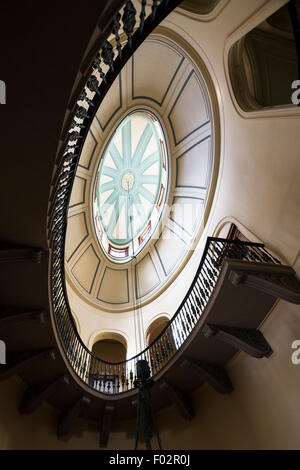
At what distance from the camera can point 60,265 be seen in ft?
17.7

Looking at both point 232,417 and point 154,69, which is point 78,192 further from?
point 232,417

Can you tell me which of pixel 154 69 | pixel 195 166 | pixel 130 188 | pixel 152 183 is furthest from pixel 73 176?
pixel 130 188

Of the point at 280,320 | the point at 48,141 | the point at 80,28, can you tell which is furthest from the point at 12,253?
the point at 280,320

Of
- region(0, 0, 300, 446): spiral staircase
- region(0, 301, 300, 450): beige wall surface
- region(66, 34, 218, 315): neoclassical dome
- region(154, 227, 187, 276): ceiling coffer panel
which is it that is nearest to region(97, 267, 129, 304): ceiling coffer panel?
region(66, 34, 218, 315): neoclassical dome

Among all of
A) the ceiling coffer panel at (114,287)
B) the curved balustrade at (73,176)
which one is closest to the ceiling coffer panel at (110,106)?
the curved balustrade at (73,176)

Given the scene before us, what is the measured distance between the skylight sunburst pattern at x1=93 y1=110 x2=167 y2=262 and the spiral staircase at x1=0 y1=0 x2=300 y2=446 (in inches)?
229

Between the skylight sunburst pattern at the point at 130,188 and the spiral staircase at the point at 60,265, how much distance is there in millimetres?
5818

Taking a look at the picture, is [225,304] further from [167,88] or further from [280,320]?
[167,88]

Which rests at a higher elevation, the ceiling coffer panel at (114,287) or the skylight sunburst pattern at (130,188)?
the skylight sunburst pattern at (130,188)

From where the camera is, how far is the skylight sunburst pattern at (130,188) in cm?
1159

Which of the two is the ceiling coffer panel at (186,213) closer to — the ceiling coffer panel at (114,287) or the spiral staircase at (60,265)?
the ceiling coffer panel at (114,287)

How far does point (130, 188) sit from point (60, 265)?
9.21 meters
